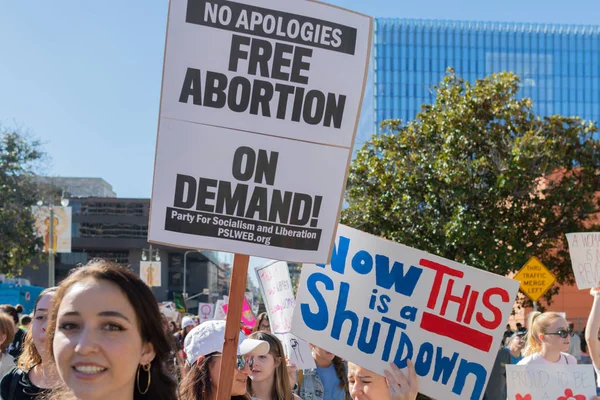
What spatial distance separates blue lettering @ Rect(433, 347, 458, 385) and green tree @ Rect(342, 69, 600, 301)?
15.8 m

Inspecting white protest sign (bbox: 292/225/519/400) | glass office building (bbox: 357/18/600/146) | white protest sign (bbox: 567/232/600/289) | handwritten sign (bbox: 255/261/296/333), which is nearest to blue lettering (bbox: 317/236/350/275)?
white protest sign (bbox: 292/225/519/400)

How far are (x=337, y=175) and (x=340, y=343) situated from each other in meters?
0.96

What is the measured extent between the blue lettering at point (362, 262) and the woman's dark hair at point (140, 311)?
1.49 metres

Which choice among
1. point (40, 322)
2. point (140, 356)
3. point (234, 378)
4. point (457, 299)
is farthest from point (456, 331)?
point (40, 322)

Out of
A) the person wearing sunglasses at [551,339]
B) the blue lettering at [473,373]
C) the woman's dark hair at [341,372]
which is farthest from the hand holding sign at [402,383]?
the woman's dark hair at [341,372]

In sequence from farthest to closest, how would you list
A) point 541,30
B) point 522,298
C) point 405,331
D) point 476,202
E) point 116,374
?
point 541,30 → point 522,298 → point 476,202 → point 405,331 → point 116,374

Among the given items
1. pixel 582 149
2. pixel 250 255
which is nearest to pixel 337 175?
pixel 250 255

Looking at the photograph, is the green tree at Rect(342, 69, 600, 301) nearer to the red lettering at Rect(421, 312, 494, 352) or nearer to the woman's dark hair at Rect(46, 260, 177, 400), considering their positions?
the red lettering at Rect(421, 312, 494, 352)

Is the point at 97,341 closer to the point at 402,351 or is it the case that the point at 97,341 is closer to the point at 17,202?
the point at 402,351

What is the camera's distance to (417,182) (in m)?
20.7

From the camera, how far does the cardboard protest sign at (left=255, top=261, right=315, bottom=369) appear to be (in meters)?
6.56

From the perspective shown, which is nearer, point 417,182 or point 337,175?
point 337,175

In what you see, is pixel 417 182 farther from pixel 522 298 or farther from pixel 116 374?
pixel 116 374

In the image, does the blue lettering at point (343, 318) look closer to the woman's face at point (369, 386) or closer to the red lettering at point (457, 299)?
the woman's face at point (369, 386)
